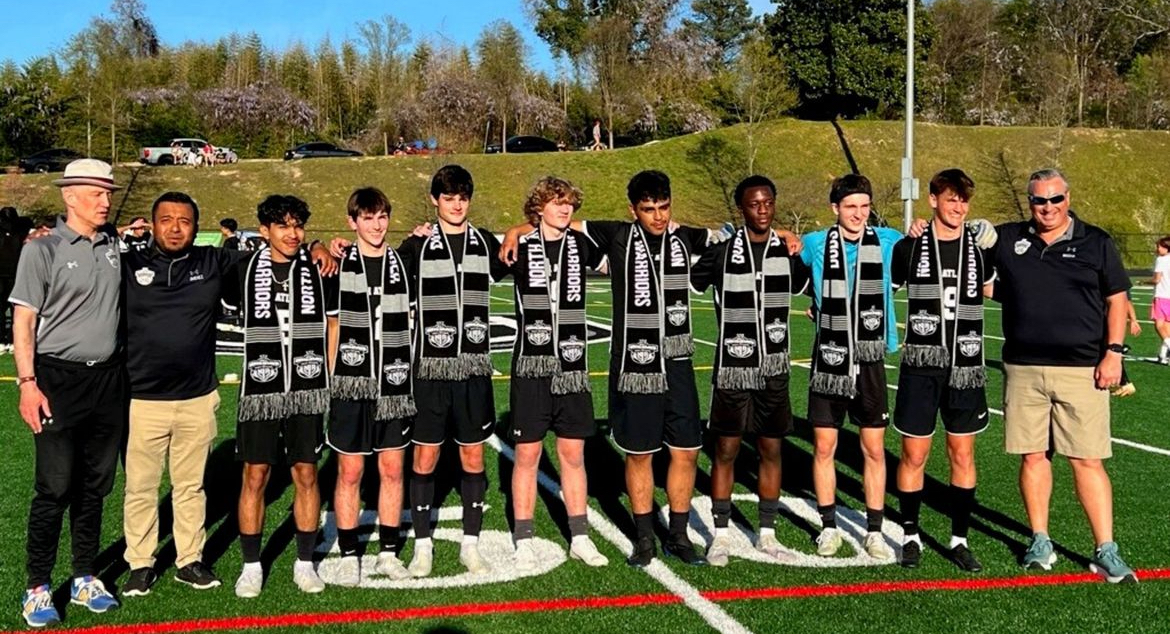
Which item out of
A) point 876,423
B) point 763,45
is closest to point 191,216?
point 876,423

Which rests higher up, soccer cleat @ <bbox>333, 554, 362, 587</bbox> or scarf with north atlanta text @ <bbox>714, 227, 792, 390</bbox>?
scarf with north atlanta text @ <bbox>714, 227, 792, 390</bbox>

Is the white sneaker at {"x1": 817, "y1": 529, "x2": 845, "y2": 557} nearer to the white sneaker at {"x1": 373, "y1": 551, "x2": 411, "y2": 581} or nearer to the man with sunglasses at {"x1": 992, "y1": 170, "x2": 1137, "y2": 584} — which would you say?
the man with sunglasses at {"x1": 992, "y1": 170, "x2": 1137, "y2": 584}

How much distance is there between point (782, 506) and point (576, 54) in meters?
63.9

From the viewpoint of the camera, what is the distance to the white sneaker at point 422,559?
5344 mm

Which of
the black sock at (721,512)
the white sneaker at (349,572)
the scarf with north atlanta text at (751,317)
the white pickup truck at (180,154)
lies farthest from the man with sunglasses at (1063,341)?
the white pickup truck at (180,154)

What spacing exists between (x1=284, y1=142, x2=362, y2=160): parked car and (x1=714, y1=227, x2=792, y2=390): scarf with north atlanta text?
156ft

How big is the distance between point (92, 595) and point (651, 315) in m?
3.12

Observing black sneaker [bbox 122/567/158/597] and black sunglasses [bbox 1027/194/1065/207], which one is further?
black sunglasses [bbox 1027/194/1065/207]

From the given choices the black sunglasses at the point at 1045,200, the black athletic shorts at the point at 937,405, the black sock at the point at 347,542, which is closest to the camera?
the black sunglasses at the point at 1045,200

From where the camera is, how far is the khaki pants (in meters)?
5.00

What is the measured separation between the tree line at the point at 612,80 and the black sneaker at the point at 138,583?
4298 cm

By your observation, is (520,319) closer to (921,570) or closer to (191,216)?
(191,216)

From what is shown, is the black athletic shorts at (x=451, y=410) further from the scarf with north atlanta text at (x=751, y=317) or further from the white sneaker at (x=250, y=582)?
the scarf with north atlanta text at (x=751, y=317)

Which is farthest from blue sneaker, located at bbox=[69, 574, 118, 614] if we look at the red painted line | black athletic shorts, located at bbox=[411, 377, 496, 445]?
black athletic shorts, located at bbox=[411, 377, 496, 445]
